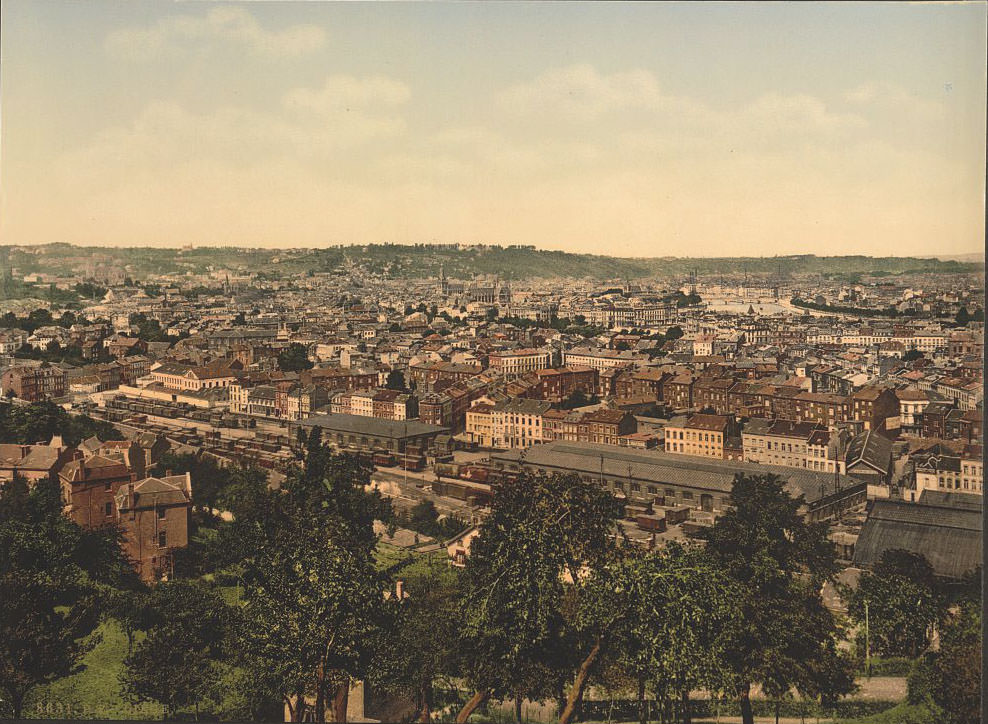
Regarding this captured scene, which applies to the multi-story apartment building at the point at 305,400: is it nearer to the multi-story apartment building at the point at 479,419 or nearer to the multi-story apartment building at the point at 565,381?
the multi-story apartment building at the point at 479,419

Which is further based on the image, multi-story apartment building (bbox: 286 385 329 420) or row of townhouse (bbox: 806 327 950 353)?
multi-story apartment building (bbox: 286 385 329 420)

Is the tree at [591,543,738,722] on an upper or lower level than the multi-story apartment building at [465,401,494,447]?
lower

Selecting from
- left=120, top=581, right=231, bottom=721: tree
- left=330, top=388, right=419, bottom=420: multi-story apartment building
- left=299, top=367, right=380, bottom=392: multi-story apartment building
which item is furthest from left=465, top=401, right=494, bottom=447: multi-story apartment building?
left=120, top=581, right=231, bottom=721: tree

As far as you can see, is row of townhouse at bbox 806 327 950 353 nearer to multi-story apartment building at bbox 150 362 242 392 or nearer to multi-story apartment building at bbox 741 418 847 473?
multi-story apartment building at bbox 741 418 847 473

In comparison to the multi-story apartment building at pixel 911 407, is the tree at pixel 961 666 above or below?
below

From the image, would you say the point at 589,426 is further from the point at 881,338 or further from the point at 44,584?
the point at 44,584

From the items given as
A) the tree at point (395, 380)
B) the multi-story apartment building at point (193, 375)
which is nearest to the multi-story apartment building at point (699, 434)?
the tree at point (395, 380)
